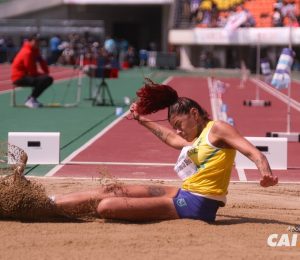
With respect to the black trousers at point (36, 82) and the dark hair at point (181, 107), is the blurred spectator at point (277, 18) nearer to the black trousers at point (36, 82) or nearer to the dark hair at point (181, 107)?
the black trousers at point (36, 82)

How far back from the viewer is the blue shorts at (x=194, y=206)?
24.5ft

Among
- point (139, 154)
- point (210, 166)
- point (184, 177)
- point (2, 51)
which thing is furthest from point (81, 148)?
point (2, 51)

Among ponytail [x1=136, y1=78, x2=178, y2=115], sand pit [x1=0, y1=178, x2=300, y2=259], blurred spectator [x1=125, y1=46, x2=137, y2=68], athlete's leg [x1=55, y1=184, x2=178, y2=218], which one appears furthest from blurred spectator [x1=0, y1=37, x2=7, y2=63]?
ponytail [x1=136, y1=78, x2=178, y2=115]

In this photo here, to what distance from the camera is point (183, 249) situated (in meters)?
6.56

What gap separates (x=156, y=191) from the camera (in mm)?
7734

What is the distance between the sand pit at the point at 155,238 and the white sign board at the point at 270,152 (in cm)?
307

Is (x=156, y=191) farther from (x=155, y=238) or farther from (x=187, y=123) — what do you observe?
(x=155, y=238)

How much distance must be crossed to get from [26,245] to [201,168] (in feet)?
5.52

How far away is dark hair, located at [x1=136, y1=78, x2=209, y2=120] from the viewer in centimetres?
745

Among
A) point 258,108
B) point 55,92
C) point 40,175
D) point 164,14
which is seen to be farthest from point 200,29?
point 40,175

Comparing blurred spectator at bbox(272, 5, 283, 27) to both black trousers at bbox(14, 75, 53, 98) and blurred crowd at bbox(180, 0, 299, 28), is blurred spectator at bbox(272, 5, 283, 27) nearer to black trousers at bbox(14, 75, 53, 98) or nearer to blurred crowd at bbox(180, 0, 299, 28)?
blurred crowd at bbox(180, 0, 299, 28)

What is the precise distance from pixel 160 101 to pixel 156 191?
805 mm

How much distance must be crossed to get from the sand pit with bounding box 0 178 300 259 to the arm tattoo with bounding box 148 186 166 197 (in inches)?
11.6

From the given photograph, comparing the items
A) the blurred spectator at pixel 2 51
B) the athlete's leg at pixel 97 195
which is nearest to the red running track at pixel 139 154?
the athlete's leg at pixel 97 195
